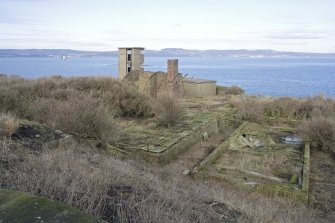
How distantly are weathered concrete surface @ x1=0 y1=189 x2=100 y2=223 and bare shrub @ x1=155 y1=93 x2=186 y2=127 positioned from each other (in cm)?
1200

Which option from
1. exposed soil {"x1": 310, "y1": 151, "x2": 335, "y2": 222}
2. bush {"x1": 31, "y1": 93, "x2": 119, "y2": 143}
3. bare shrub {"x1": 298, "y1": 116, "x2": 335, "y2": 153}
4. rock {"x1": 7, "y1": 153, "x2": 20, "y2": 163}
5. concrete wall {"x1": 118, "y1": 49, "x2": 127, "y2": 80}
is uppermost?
concrete wall {"x1": 118, "y1": 49, "x2": 127, "y2": 80}

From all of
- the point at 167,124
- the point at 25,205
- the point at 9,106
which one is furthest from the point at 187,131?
the point at 25,205

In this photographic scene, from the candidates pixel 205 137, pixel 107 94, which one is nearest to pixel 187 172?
pixel 205 137

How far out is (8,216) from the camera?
3.00 m

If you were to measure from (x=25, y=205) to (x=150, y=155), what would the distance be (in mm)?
8046

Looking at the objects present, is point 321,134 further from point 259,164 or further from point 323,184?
point 323,184

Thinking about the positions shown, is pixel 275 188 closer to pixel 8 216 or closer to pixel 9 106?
pixel 8 216

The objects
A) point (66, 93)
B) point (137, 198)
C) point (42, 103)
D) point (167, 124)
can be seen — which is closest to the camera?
point (137, 198)

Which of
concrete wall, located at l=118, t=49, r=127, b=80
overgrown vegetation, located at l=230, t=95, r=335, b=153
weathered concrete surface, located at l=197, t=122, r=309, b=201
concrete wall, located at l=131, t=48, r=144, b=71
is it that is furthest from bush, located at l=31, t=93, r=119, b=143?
concrete wall, located at l=118, t=49, r=127, b=80

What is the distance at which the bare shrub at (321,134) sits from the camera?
13.4m

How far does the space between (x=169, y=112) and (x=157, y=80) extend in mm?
9219

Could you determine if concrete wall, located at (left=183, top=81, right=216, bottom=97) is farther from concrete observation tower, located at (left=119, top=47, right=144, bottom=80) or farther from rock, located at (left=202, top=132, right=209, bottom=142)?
rock, located at (left=202, top=132, right=209, bottom=142)

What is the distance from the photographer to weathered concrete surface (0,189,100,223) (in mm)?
2994

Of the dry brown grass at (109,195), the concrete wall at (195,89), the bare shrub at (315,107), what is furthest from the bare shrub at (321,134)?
the concrete wall at (195,89)
